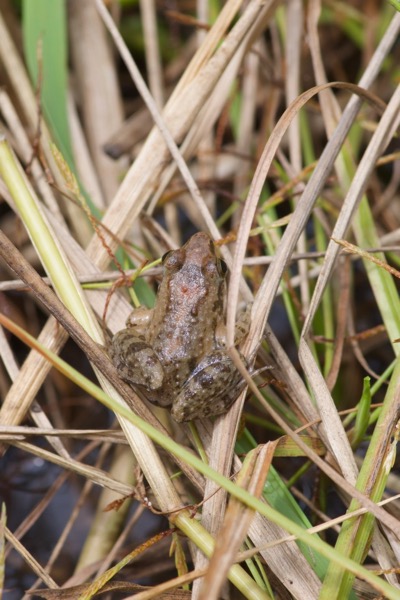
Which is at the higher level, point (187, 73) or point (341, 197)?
point (187, 73)

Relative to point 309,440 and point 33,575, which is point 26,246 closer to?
point 33,575

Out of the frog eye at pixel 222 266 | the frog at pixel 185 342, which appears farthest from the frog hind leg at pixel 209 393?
the frog eye at pixel 222 266

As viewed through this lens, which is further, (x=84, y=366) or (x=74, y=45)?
(x=74, y=45)

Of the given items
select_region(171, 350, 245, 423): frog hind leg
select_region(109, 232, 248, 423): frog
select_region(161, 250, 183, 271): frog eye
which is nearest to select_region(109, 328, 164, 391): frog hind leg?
select_region(109, 232, 248, 423): frog

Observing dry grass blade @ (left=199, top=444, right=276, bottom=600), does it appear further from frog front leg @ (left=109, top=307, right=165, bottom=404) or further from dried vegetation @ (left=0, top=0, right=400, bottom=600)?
frog front leg @ (left=109, top=307, right=165, bottom=404)

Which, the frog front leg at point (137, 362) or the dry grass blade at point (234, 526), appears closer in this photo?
the dry grass blade at point (234, 526)

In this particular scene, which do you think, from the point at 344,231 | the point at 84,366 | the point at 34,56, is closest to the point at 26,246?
the point at 84,366

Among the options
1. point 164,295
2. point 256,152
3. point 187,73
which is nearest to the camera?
point 164,295

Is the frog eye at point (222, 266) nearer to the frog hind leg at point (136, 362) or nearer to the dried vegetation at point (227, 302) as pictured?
the dried vegetation at point (227, 302)
